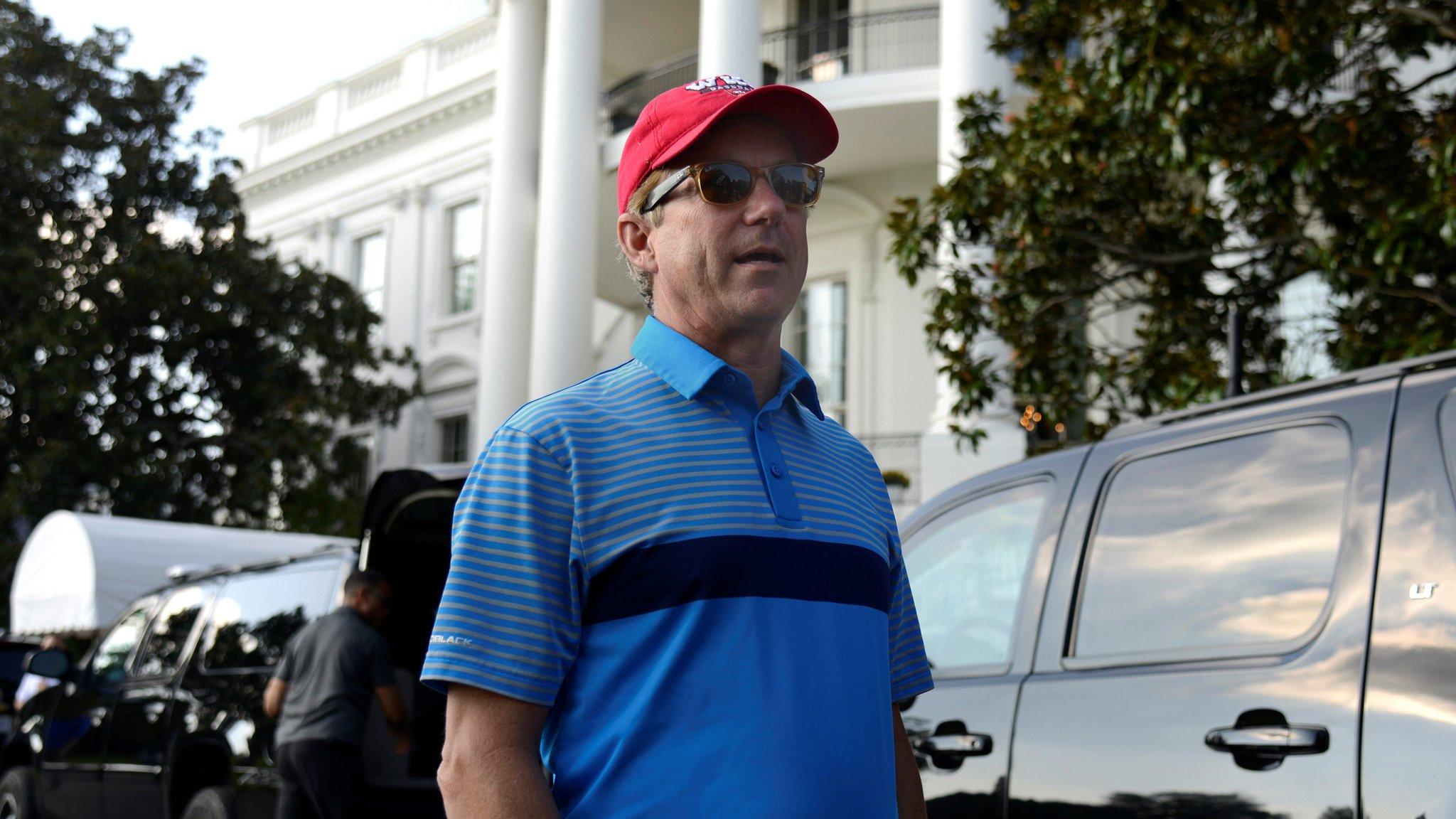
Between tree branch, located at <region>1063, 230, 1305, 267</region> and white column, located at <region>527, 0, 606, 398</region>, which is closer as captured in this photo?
tree branch, located at <region>1063, 230, 1305, 267</region>

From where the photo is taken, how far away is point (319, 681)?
6371 millimetres

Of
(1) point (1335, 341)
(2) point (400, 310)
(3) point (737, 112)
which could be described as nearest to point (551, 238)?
(2) point (400, 310)

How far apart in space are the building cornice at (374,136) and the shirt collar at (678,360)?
24.6 meters

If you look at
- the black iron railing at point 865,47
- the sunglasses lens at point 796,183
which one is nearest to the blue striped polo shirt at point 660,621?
the sunglasses lens at point 796,183

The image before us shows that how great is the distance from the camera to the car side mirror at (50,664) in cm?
877

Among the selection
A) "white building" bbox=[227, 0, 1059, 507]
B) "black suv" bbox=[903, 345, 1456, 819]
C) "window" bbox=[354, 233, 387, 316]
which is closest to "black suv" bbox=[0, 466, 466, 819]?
"black suv" bbox=[903, 345, 1456, 819]

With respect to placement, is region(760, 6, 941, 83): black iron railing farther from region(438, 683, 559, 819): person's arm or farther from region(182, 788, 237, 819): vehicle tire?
region(438, 683, 559, 819): person's arm

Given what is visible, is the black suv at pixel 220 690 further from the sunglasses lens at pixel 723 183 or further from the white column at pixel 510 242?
the white column at pixel 510 242

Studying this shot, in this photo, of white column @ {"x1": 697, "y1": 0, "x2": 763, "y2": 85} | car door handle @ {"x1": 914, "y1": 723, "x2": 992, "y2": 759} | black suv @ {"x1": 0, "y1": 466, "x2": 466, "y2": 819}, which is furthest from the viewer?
white column @ {"x1": 697, "y1": 0, "x2": 763, "y2": 85}

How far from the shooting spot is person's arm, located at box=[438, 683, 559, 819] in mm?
1753

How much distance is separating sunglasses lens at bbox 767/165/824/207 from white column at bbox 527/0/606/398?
1685 cm

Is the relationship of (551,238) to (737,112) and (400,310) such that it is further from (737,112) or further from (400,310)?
(737,112)

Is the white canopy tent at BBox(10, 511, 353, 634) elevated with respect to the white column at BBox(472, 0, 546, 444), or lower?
lower

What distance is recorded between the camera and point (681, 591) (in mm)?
1811
